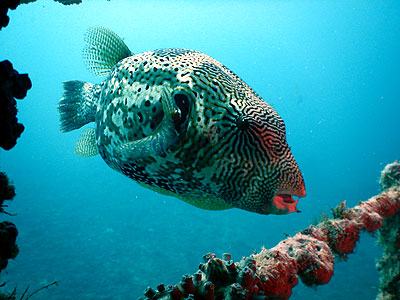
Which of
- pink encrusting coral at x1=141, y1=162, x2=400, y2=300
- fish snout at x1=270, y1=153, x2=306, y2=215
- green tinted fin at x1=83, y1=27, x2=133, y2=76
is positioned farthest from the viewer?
green tinted fin at x1=83, y1=27, x2=133, y2=76

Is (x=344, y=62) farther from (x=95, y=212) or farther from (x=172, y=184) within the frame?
(x=172, y=184)

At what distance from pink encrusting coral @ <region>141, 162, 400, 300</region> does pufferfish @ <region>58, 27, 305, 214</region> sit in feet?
2.64

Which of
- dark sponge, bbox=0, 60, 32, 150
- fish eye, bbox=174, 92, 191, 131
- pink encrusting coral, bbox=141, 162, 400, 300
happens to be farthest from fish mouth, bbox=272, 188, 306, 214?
dark sponge, bbox=0, 60, 32, 150

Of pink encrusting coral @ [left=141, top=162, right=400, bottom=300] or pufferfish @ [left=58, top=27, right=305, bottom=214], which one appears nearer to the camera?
pufferfish @ [left=58, top=27, right=305, bottom=214]

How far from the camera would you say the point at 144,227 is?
26.7 m

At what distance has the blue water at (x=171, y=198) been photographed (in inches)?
758

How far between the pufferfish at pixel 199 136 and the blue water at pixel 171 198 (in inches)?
131

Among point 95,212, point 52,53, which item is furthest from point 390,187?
point 52,53

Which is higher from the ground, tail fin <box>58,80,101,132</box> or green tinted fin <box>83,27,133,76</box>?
green tinted fin <box>83,27,133,76</box>

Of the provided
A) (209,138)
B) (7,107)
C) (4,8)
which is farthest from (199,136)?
(4,8)

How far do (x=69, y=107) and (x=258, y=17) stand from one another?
93.8m

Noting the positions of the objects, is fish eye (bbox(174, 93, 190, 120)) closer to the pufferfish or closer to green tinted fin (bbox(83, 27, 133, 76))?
the pufferfish

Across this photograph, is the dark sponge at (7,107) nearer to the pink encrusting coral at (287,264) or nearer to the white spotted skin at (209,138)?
the white spotted skin at (209,138)

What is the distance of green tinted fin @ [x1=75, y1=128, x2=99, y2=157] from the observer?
318 centimetres
